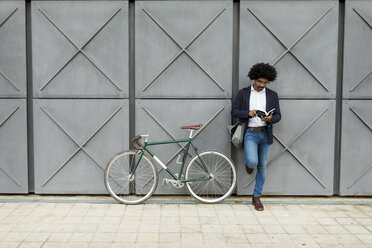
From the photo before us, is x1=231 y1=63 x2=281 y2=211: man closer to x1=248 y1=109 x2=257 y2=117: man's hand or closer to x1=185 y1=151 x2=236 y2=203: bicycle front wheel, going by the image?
x1=248 y1=109 x2=257 y2=117: man's hand

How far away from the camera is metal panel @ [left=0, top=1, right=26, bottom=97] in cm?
596

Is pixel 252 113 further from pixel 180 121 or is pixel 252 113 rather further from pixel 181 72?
pixel 181 72

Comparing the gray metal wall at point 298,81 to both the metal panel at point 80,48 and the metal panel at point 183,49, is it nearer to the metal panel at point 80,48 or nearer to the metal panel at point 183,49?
the metal panel at point 183,49

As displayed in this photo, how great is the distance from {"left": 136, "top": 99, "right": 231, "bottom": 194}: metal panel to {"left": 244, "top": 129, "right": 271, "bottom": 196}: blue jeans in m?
0.56

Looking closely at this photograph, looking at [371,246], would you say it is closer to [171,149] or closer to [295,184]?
[295,184]

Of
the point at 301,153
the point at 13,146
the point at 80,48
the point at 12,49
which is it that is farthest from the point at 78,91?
the point at 301,153

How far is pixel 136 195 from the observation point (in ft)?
20.4

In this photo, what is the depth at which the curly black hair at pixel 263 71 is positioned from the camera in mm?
5473

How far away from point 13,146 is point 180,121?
270 centimetres

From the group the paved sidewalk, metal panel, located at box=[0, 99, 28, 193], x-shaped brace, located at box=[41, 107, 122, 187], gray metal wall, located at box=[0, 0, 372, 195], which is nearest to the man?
gray metal wall, located at box=[0, 0, 372, 195]

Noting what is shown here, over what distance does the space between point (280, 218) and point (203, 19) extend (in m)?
3.18

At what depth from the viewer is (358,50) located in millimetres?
6059

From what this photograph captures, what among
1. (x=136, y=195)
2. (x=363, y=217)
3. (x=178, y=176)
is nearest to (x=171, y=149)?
(x=178, y=176)

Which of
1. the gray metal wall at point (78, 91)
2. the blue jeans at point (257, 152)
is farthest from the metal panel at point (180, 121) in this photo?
the blue jeans at point (257, 152)
